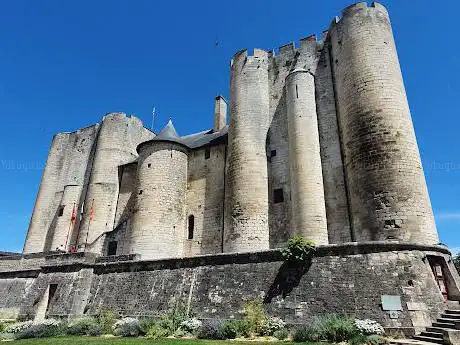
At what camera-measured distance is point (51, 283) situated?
47.8 ft

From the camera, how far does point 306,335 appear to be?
8.58 metres

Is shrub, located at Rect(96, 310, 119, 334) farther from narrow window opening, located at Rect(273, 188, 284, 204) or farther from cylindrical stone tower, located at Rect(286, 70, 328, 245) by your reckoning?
narrow window opening, located at Rect(273, 188, 284, 204)

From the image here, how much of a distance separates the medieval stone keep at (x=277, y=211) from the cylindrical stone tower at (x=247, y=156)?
7 cm

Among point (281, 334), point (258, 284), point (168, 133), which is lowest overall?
point (281, 334)

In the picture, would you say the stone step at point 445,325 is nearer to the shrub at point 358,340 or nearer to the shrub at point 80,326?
the shrub at point 358,340

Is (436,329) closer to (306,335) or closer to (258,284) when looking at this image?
(306,335)

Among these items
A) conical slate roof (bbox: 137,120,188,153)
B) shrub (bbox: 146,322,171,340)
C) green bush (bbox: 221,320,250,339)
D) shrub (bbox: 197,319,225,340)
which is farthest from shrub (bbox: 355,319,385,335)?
conical slate roof (bbox: 137,120,188,153)

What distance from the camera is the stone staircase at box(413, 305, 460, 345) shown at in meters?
7.61

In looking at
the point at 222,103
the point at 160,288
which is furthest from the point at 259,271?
the point at 222,103

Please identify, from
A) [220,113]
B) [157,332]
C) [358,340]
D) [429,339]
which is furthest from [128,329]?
[220,113]

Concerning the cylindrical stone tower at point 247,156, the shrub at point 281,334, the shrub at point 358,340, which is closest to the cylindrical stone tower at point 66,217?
the cylindrical stone tower at point 247,156

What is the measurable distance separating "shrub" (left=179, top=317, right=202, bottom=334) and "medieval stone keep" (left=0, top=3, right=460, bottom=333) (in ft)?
1.99

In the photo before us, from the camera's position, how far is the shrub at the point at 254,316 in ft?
31.1

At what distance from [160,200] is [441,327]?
1398 centimetres
